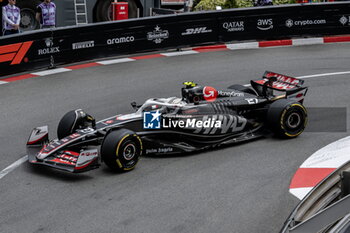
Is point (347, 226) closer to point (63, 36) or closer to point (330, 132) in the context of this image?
point (330, 132)

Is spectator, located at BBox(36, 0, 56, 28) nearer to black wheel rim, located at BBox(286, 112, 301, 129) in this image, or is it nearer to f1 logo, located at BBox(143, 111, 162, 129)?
f1 logo, located at BBox(143, 111, 162, 129)

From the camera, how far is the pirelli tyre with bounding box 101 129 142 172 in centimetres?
805

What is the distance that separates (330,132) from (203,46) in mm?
7437

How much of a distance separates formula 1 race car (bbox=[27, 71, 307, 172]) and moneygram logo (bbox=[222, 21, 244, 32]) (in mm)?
7070

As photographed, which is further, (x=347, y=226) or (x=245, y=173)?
(x=245, y=173)

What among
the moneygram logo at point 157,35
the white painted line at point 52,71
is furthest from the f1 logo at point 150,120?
the moneygram logo at point 157,35

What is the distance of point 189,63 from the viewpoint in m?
15.0

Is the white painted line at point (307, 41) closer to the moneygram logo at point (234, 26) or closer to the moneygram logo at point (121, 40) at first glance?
the moneygram logo at point (234, 26)

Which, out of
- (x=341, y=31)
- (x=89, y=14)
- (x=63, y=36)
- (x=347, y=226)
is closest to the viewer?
(x=347, y=226)

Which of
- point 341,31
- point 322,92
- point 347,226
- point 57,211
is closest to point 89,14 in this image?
point 341,31

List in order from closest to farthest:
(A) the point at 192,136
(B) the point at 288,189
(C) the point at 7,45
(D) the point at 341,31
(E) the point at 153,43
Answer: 1. (B) the point at 288,189
2. (A) the point at 192,136
3. (C) the point at 7,45
4. (E) the point at 153,43
5. (D) the point at 341,31

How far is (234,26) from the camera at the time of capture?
16.9 m

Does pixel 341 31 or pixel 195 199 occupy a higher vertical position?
pixel 341 31

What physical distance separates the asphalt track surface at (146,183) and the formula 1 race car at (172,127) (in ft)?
0.73
